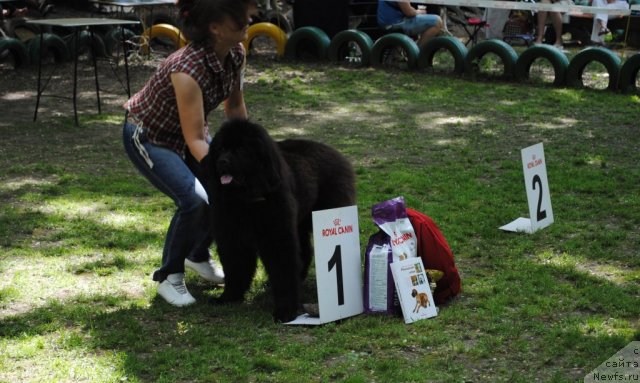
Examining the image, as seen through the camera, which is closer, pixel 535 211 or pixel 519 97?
pixel 535 211

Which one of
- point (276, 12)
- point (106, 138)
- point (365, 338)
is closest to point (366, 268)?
point (365, 338)

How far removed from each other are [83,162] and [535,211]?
4.44 metres

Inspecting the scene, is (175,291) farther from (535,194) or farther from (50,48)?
(50,48)

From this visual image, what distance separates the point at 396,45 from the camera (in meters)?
13.3

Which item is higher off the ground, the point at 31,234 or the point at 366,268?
the point at 366,268

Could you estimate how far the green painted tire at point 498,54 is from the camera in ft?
40.4

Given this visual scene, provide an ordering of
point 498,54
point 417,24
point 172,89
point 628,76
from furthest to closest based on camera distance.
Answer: point 417,24
point 498,54
point 628,76
point 172,89

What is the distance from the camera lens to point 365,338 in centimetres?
461

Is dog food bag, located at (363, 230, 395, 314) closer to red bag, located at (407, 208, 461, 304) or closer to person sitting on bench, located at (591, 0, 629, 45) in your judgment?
red bag, located at (407, 208, 461, 304)

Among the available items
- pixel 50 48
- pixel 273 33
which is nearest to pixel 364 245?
pixel 273 33

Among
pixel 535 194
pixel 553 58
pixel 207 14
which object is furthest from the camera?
pixel 553 58

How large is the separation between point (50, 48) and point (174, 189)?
9604 mm

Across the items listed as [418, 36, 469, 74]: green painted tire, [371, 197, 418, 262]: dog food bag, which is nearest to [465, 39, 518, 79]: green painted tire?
[418, 36, 469, 74]: green painted tire

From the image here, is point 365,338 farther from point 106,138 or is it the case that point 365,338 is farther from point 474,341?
point 106,138
